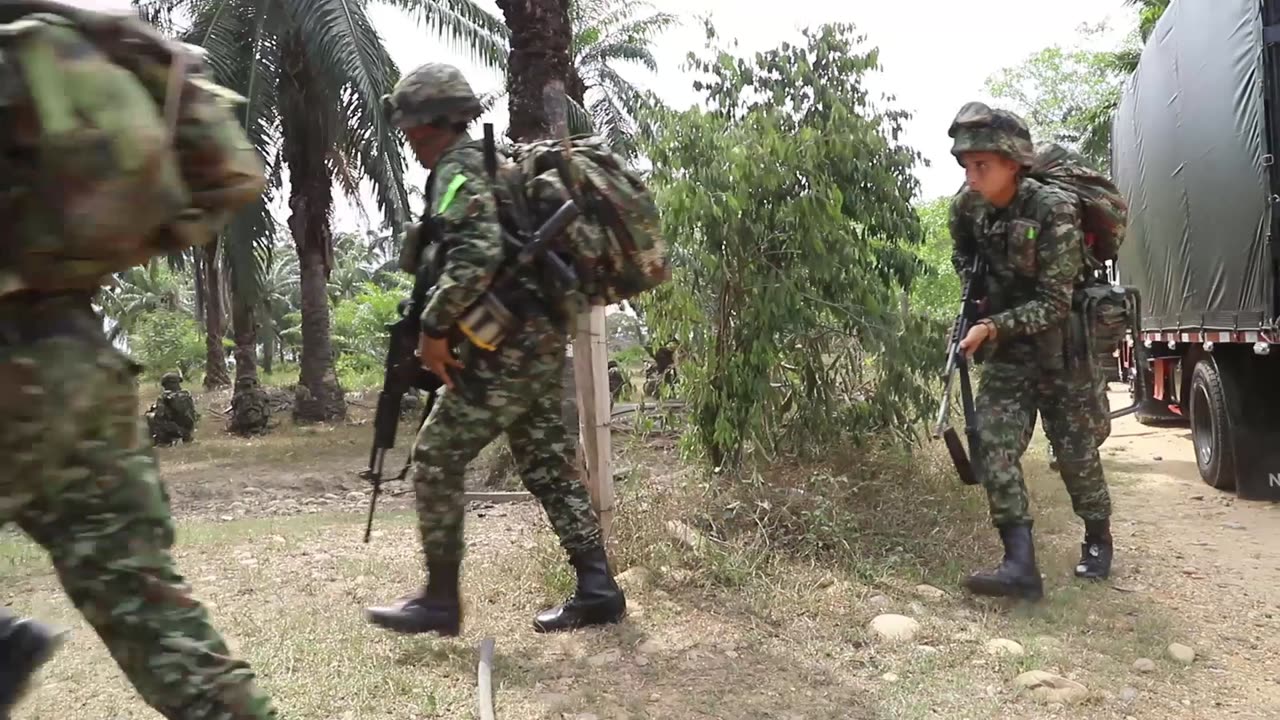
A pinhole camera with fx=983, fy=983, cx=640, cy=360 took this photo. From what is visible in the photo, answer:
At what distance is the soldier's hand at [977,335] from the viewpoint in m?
3.69

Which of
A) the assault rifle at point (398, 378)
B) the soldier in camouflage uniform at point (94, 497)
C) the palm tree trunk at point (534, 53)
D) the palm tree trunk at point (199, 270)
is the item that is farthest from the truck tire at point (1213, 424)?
the palm tree trunk at point (199, 270)

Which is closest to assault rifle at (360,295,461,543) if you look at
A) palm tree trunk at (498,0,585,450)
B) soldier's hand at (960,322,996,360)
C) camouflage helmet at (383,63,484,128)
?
camouflage helmet at (383,63,484,128)

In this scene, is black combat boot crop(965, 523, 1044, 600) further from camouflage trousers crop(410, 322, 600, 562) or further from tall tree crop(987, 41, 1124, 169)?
tall tree crop(987, 41, 1124, 169)

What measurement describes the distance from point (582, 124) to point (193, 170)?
42.8ft

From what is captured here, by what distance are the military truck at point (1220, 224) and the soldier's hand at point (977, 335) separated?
104cm

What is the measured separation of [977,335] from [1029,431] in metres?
0.52

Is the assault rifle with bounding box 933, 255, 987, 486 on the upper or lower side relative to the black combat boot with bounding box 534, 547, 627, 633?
upper

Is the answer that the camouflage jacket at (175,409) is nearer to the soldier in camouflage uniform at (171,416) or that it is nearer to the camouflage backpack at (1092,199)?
→ the soldier in camouflage uniform at (171,416)

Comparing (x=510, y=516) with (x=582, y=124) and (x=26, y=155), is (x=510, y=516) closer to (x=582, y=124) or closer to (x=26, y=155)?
(x=26, y=155)

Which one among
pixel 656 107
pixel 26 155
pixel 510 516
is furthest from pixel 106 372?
pixel 510 516

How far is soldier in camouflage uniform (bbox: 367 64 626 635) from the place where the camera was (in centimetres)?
289

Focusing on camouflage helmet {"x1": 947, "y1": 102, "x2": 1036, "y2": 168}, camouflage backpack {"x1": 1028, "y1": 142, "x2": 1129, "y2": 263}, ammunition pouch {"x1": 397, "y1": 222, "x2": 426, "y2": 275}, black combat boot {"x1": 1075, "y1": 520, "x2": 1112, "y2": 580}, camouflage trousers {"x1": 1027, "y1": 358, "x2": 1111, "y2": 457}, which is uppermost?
camouflage helmet {"x1": 947, "y1": 102, "x2": 1036, "y2": 168}

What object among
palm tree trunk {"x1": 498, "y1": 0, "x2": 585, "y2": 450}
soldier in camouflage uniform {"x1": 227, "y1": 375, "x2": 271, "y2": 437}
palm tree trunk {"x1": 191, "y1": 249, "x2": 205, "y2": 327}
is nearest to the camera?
palm tree trunk {"x1": 498, "y1": 0, "x2": 585, "y2": 450}

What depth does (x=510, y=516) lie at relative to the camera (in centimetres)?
568
